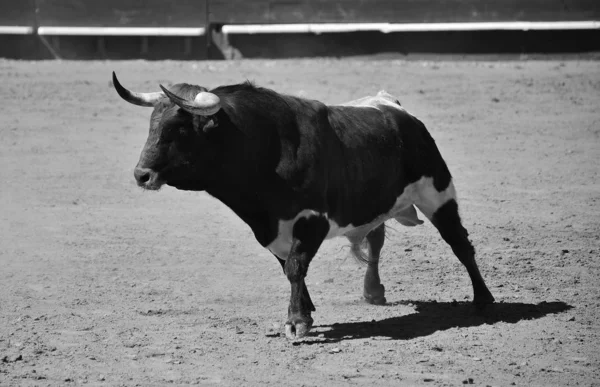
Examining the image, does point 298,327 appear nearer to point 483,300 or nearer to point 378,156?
point 378,156

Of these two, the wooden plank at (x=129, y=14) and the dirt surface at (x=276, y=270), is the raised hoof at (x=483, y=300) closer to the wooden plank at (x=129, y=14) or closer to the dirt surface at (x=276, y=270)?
the dirt surface at (x=276, y=270)

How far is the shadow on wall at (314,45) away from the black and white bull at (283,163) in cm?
957

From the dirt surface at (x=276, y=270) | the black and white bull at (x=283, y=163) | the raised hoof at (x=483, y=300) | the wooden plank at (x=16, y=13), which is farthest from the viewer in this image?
the wooden plank at (x=16, y=13)

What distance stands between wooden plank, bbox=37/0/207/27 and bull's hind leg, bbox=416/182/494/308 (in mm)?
10100

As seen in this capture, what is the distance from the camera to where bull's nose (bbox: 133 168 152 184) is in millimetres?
5613

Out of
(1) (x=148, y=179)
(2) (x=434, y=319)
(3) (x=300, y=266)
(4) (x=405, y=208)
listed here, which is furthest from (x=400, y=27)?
(1) (x=148, y=179)

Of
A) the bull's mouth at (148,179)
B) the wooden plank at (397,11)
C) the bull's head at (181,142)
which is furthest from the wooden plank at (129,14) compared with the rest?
the bull's mouth at (148,179)

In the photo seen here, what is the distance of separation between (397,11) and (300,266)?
34.4 ft

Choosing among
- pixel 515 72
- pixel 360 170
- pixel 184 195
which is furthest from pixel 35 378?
pixel 515 72

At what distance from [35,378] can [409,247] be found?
3594 mm

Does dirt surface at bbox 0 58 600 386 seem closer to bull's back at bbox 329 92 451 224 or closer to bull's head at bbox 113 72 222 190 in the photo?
bull's back at bbox 329 92 451 224

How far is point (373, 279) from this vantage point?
6.76 m

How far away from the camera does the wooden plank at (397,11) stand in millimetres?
15586

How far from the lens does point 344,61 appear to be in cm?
1566
